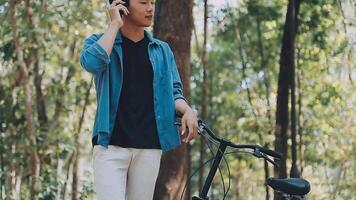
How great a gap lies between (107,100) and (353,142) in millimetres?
15062

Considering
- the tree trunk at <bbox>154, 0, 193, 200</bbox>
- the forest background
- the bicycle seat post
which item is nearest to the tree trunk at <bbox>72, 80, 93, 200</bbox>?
the forest background

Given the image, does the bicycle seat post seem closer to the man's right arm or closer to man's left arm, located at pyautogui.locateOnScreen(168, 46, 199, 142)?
man's left arm, located at pyautogui.locateOnScreen(168, 46, 199, 142)

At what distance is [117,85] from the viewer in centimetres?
316

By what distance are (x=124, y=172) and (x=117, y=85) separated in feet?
1.32

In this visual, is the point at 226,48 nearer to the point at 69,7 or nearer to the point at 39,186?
the point at 69,7

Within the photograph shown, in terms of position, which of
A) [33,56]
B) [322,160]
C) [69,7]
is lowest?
[322,160]

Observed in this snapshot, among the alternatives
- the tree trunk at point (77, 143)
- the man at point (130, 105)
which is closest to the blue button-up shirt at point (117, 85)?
the man at point (130, 105)

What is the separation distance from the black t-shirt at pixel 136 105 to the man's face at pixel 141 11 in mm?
121

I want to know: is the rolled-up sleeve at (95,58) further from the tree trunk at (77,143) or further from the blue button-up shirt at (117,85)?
the tree trunk at (77,143)

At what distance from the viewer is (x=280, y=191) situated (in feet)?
9.23

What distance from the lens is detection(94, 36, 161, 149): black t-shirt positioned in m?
3.14

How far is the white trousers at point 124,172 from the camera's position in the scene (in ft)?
10.0

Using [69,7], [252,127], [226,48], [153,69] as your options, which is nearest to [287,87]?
[69,7]

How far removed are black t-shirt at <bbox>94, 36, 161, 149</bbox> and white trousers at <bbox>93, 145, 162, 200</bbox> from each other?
0.14 ft
